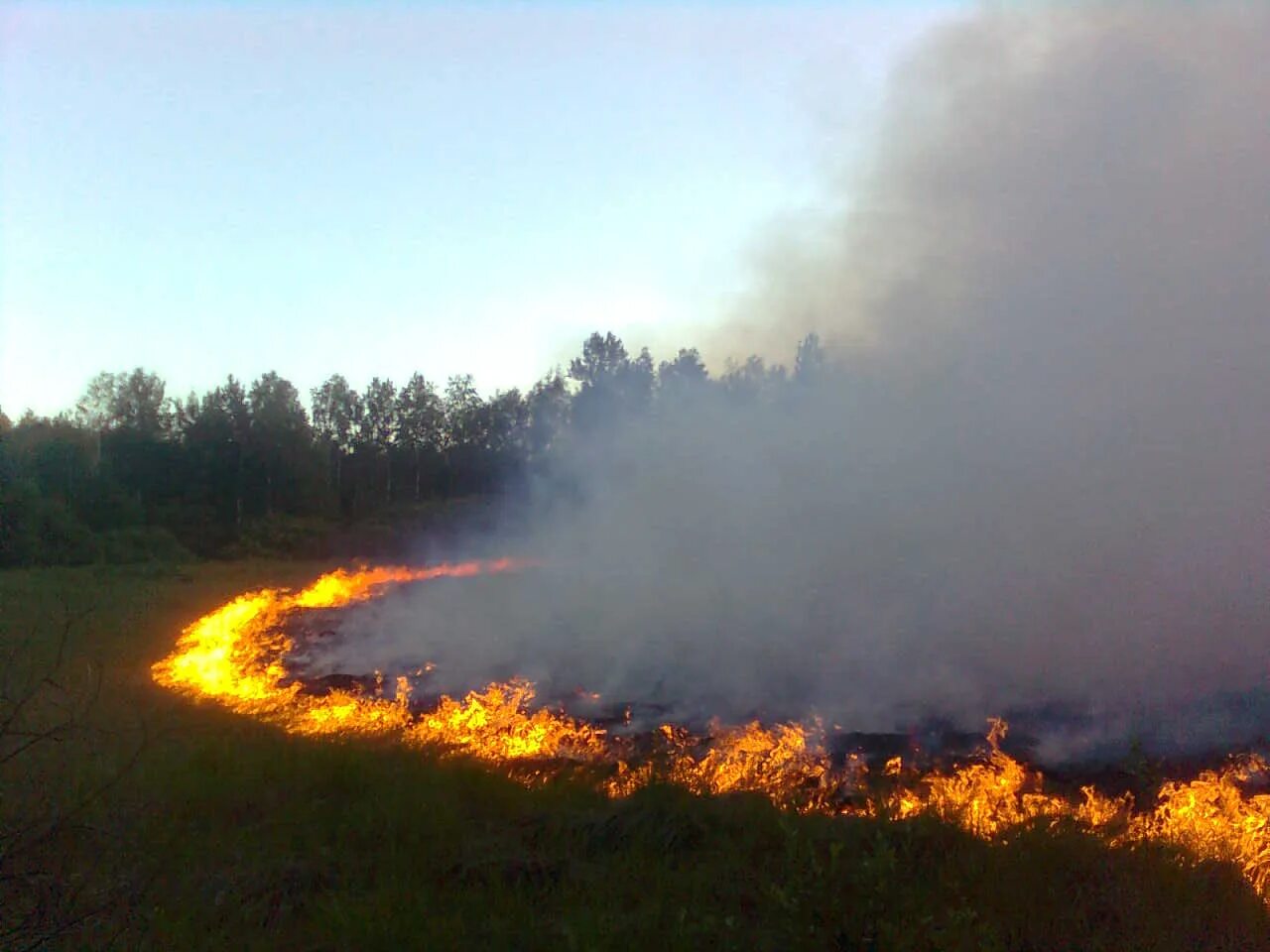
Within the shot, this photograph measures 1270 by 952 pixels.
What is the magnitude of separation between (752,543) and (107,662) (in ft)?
33.5

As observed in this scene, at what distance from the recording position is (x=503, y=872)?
6.08 metres

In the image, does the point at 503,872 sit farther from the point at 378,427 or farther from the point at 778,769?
the point at 378,427

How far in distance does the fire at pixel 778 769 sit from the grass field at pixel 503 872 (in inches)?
19.6

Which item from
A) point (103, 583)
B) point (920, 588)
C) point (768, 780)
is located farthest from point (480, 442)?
point (768, 780)

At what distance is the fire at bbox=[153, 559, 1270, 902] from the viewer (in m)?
6.40

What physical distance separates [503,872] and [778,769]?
2.75 metres

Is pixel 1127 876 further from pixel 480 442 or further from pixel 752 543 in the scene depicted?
pixel 480 442

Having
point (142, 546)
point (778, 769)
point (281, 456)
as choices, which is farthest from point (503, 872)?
point (281, 456)

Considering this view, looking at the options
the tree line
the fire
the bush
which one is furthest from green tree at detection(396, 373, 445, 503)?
the fire

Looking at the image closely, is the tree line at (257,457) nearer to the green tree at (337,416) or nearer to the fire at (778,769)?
the green tree at (337,416)

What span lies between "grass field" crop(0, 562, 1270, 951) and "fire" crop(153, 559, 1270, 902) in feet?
1.63

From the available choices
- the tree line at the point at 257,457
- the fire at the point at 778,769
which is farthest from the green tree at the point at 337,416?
the fire at the point at 778,769

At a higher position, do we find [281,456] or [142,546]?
[281,456]

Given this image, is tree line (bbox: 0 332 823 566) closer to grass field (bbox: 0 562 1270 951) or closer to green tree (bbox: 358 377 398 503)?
green tree (bbox: 358 377 398 503)
